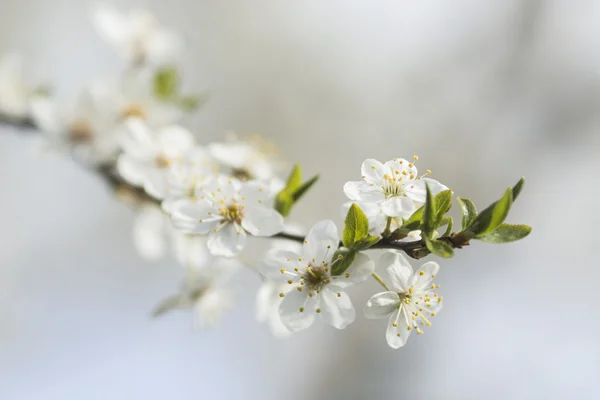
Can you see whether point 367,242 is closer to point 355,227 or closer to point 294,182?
point 355,227

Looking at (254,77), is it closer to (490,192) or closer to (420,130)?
(420,130)

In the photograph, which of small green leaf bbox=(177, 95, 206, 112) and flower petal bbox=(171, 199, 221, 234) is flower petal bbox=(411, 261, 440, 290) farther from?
small green leaf bbox=(177, 95, 206, 112)

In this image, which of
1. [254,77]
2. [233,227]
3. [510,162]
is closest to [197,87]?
[254,77]

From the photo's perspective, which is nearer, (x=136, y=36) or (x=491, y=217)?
(x=491, y=217)

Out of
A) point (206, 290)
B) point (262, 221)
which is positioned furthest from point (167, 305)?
point (262, 221)

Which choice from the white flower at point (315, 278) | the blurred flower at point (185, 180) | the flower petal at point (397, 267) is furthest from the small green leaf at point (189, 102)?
the flower petal at point (397, 267)

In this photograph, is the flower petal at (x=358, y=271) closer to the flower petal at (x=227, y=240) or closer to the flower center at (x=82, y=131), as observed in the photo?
the flower petal at (x=227, y=240)
